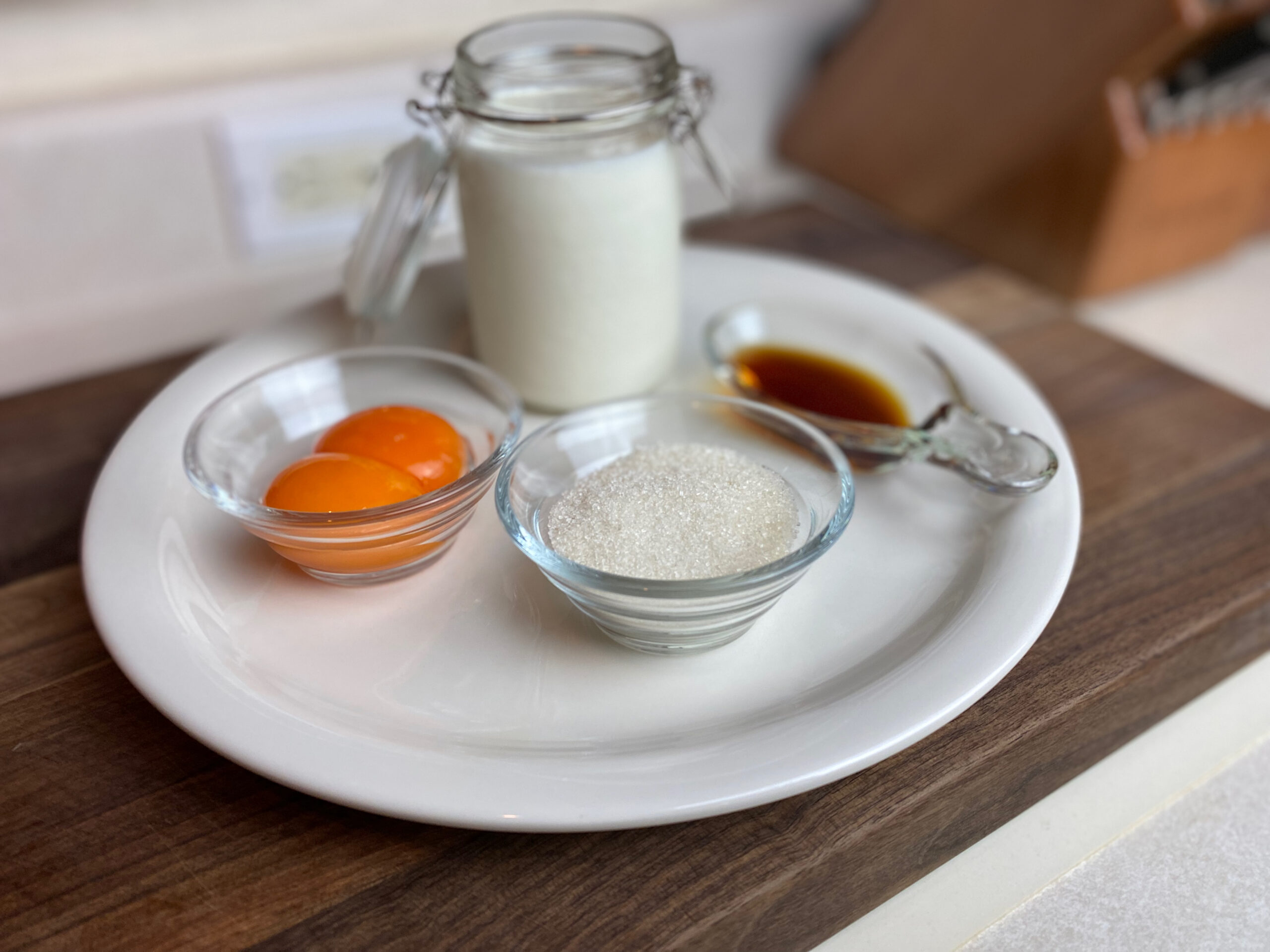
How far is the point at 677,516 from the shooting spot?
1.73ft

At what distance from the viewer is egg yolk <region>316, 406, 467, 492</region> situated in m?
0.58

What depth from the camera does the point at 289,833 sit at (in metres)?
0.46

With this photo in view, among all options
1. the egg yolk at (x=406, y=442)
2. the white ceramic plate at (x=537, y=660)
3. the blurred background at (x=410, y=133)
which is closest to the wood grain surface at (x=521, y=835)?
the white ceramic plate at (x=537, y=660)

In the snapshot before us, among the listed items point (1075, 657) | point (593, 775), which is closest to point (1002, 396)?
point (1075, 657)

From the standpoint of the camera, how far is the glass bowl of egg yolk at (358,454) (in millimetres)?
532

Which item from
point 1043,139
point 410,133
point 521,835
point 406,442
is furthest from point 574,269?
point 1043,139

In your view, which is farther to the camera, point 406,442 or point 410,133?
point 410,133

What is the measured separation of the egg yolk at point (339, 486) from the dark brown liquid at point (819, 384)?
25 cm

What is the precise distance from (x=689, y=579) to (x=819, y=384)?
304 mm

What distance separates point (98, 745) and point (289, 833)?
116 millimetres

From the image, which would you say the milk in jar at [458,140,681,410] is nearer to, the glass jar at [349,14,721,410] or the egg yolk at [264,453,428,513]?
the glass jar at [349,14,721,410]

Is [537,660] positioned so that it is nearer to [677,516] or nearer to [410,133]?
[677,516]

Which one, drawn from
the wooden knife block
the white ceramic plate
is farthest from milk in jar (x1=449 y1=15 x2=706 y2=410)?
the wooden knife block

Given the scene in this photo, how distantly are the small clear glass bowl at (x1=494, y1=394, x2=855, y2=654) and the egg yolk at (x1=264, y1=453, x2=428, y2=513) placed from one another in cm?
6
